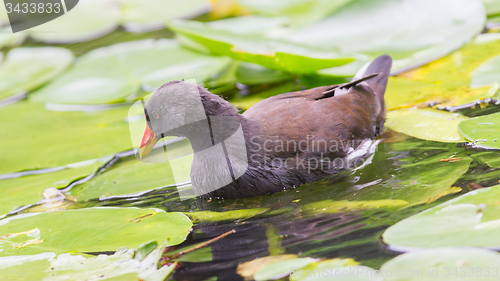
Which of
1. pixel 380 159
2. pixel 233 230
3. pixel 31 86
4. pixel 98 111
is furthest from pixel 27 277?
pixel 31 86

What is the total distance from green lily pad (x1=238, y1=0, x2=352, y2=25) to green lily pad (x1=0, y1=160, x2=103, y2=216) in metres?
2.53

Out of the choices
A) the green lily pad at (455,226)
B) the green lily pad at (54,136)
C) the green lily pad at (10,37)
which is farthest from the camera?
the green lily pad at (10,37)

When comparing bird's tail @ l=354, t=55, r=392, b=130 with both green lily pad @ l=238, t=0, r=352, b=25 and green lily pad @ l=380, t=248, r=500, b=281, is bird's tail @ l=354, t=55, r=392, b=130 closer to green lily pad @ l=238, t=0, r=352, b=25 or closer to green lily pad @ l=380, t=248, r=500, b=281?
green lily pad @ l=238, t=0, r=352, b=25

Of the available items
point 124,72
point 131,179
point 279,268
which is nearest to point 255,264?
point 279,268

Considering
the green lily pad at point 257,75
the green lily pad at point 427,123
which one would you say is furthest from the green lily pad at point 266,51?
the green lily pad at point 427,123

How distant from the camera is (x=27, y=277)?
2.03 m

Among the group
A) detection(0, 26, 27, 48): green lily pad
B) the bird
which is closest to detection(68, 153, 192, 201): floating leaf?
the bird

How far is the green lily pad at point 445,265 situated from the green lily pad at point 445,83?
193 cm

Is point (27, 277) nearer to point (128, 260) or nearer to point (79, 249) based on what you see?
point (79, 249)

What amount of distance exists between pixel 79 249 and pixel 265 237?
0.86 metres

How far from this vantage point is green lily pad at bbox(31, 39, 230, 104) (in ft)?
13.1

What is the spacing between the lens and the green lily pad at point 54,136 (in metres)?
3.35

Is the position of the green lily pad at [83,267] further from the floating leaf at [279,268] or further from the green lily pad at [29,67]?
the green lily pad at [29,67]

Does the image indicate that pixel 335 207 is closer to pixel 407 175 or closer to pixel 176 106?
pixel 407 175
